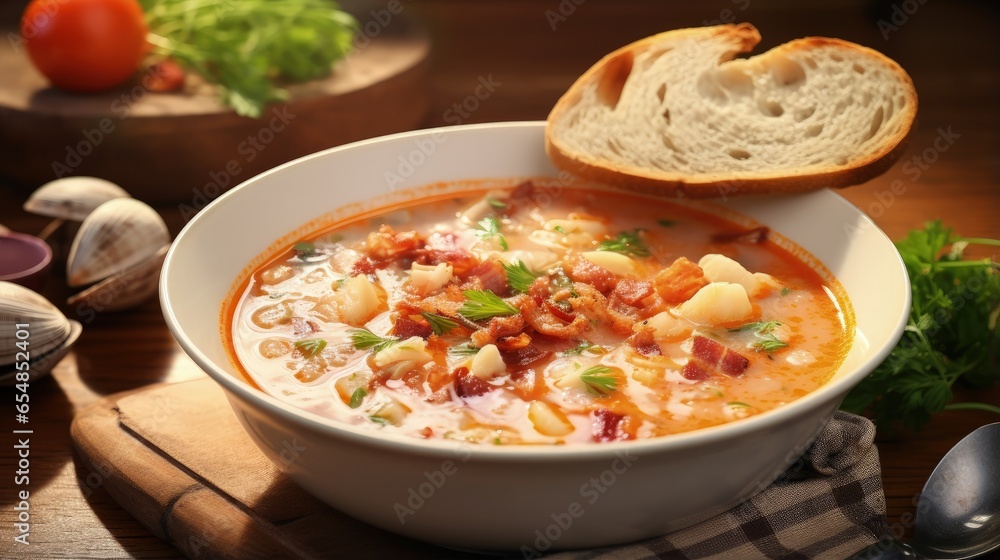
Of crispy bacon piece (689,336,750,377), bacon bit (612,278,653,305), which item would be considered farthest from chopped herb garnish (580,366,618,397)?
bacon bit (612,278,653,305)

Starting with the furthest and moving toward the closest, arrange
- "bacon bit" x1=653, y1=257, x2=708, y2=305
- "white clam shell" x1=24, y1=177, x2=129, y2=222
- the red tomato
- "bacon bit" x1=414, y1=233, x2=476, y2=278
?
the red tomato
"white clam shell" x1=24, y1=177, x2=129, y2=222
"bacon bit" x1=414, y1=233, x2=476, y2=278
"bacon bit" x1=653, y1=257, x2=708, y2=305

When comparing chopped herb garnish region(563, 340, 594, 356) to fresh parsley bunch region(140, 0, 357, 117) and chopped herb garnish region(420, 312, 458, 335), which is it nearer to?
chopped herb garnish region(420, 312, 458, 335)

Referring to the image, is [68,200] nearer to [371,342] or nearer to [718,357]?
[371,342]

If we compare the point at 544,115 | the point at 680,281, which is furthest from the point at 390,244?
the point at 544,115

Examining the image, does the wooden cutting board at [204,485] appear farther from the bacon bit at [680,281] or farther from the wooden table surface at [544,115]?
the bacon bit at [680,281]

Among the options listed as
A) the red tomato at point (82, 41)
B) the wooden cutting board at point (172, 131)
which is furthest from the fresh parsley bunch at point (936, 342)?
the red tomato at point (82, 41)

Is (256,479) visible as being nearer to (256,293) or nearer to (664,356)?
(256,293)
